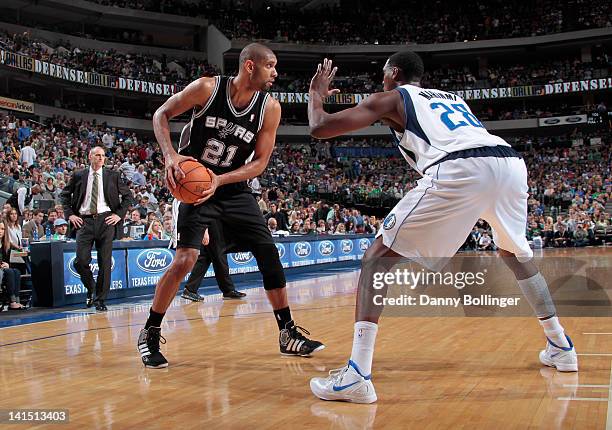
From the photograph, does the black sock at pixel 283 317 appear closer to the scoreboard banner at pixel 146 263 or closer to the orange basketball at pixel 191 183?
the orange basketball at pixel 191 183

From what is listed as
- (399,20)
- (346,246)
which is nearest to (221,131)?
(346,246)

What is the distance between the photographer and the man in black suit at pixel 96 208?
7.64 meters

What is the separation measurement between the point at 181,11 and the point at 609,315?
113 feet

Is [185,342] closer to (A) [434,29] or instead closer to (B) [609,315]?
(B) [609,315]

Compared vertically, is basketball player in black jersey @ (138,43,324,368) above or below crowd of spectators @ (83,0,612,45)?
below

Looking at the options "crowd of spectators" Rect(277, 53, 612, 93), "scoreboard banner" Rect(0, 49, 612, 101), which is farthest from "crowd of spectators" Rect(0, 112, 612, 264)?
"crowd of spectators" Rect(277, 53, 612, 93)

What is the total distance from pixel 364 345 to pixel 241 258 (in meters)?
9.58

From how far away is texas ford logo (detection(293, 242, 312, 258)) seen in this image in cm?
1493

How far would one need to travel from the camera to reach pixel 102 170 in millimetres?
7703

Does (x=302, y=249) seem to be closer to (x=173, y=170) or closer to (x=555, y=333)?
(x=173, y=170)

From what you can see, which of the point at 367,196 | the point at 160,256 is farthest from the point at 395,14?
the point at 160,256

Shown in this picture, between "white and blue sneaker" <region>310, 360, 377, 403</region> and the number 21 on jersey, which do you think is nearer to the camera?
"white and blue sneaker" <region>310, 360, 377, 403</region>

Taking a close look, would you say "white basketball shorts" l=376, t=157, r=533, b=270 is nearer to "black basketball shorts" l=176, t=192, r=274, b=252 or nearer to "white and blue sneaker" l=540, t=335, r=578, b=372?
"white and blue sneaker" l=540, t=335, r=578, b=372

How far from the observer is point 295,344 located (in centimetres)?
435
